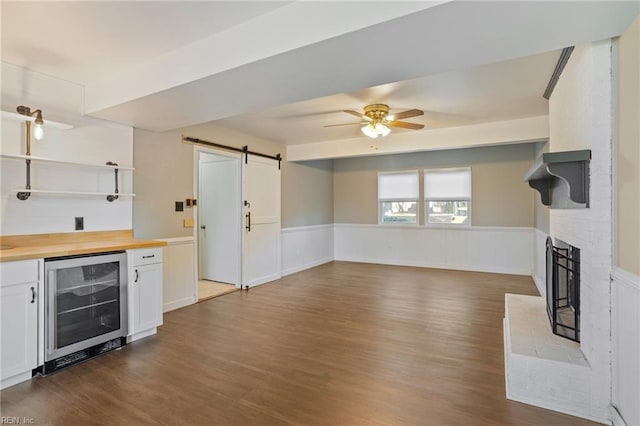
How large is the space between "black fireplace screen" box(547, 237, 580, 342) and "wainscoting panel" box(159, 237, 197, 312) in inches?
160

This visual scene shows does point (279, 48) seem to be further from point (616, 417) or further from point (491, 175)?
point (491, 175)

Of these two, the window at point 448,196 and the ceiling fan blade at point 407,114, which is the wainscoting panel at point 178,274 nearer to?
the ceiling fan blade at point 407,114

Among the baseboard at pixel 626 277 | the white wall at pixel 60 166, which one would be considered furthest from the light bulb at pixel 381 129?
→ the white wall at pixel 60 166

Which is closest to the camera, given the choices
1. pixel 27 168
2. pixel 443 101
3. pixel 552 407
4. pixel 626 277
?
pixel 626 277

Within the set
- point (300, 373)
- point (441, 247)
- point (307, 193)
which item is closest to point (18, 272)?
point (300, 373)

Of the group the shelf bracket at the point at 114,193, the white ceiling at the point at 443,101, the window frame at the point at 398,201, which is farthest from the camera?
the window frame at the point at 398,201

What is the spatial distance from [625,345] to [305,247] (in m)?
5.64

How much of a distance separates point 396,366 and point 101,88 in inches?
147

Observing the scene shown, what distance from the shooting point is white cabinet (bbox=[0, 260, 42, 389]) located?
2.28 meters

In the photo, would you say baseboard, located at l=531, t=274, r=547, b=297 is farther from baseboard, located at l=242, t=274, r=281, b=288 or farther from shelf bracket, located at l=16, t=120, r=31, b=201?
shelf bracket, located at l=16, t=120, r=31, b=201

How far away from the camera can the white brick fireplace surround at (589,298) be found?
1.90 m

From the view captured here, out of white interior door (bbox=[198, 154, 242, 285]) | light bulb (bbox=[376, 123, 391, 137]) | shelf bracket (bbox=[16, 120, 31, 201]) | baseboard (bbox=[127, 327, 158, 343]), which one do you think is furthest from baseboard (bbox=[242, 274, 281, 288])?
light bulb (bbox=[376, 123, 391, 137])

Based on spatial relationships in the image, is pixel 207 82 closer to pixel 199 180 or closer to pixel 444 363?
pixel 444 363

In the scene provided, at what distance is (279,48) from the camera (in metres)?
2.08
